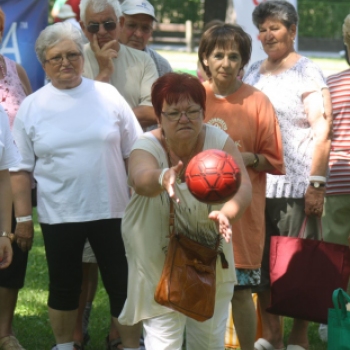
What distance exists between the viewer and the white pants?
14.1 feet

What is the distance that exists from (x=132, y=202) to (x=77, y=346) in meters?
1.82

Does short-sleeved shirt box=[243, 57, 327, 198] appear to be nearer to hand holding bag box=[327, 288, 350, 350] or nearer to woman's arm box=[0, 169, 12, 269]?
hand holding bag box=[327, 288, 350, 350]

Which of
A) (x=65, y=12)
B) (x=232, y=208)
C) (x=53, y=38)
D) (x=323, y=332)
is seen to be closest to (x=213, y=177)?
(x=232, y=208)

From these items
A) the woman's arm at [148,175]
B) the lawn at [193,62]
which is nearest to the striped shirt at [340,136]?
the woman's arm at [148,175]

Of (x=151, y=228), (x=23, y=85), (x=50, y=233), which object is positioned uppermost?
(x=23, y=85)

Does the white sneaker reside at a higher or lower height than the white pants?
lower

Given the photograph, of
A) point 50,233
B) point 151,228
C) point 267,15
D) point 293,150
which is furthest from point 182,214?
point 267,15

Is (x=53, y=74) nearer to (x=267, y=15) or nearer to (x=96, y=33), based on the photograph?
(x=96, y=33)

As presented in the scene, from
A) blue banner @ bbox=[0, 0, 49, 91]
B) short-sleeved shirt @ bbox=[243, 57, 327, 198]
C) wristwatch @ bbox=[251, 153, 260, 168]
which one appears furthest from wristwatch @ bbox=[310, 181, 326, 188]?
blue banner @ bbox=[0, 0, 49, 91]

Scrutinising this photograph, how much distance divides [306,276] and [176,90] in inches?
73.7

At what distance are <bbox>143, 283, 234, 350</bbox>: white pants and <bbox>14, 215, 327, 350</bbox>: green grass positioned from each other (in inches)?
69.0

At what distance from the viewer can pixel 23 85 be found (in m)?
5.70

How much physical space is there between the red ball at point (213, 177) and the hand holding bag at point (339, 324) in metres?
1.25

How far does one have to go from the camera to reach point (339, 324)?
466cm
